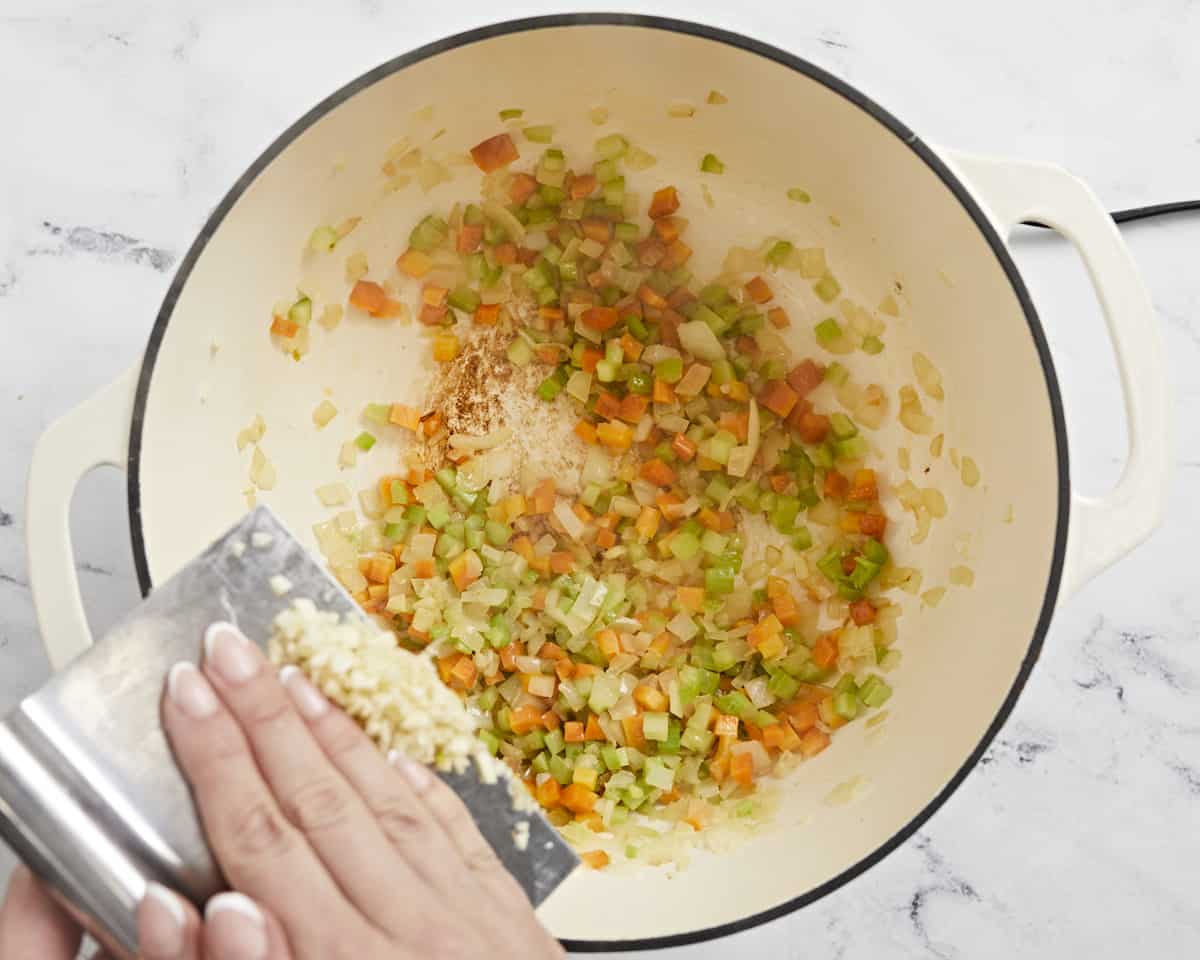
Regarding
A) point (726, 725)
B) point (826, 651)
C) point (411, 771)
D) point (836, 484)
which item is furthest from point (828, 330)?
point (411, 771)

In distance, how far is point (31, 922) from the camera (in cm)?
89

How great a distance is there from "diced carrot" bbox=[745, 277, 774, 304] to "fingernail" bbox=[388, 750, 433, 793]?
0.77m

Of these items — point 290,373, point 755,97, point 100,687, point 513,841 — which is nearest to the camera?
point 100,687

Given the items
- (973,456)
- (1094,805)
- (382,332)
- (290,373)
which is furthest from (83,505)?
(1094,805)

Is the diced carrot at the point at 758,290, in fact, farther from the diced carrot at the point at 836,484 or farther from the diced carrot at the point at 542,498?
the diced carrot at the point at 542,498

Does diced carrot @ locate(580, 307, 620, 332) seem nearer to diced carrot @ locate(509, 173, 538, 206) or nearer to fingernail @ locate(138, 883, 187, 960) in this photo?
diced carrot @ locate(509, 173, 538, 206)

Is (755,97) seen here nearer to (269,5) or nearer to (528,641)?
(269,5)

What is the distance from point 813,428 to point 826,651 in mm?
287

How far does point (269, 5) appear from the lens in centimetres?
131

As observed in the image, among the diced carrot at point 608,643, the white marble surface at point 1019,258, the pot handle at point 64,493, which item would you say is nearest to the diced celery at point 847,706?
the white marble surface at point 1019,258

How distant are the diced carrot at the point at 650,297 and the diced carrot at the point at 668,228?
68 millimetres

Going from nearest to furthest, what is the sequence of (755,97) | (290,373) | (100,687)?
(100,687), (755,97), (290,373)

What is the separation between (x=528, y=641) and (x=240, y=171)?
2.22 ft

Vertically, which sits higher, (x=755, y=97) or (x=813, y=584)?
(x=755, y=97)
